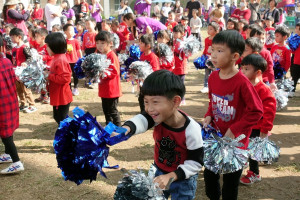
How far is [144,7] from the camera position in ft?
39.1

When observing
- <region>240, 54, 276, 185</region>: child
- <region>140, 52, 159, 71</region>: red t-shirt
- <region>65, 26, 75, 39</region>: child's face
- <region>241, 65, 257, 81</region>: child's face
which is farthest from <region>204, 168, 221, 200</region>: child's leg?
<region>65, 26, 75, 39</region>: child's face

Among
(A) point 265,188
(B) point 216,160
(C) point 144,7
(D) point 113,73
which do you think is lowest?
(A) point 265,188

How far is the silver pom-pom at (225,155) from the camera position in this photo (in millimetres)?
2674

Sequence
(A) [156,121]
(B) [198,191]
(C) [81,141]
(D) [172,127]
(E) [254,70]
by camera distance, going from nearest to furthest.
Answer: (C) [81,141] < (A) [156,121] < (D) [172,127] < (E) [254,70] < (B) [198,191]

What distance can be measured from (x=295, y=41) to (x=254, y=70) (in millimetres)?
4438

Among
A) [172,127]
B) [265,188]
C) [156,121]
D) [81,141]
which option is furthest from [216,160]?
[265,188]

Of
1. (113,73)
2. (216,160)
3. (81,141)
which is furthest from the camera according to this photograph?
(113,73)

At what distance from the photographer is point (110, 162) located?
183 inches

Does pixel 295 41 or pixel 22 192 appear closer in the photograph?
pixel 22 192

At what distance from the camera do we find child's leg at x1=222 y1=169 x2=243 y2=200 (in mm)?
2945

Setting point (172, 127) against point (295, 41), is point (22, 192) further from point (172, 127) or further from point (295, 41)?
point (295, 41)

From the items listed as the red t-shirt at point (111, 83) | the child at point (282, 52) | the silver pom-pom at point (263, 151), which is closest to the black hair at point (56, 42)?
the red t-shirt at point (111, 83)

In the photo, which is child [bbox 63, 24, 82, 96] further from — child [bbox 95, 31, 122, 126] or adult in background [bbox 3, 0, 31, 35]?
child [bbox 95, 31, 122, 126]

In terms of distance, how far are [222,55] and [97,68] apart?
2.52 meters
